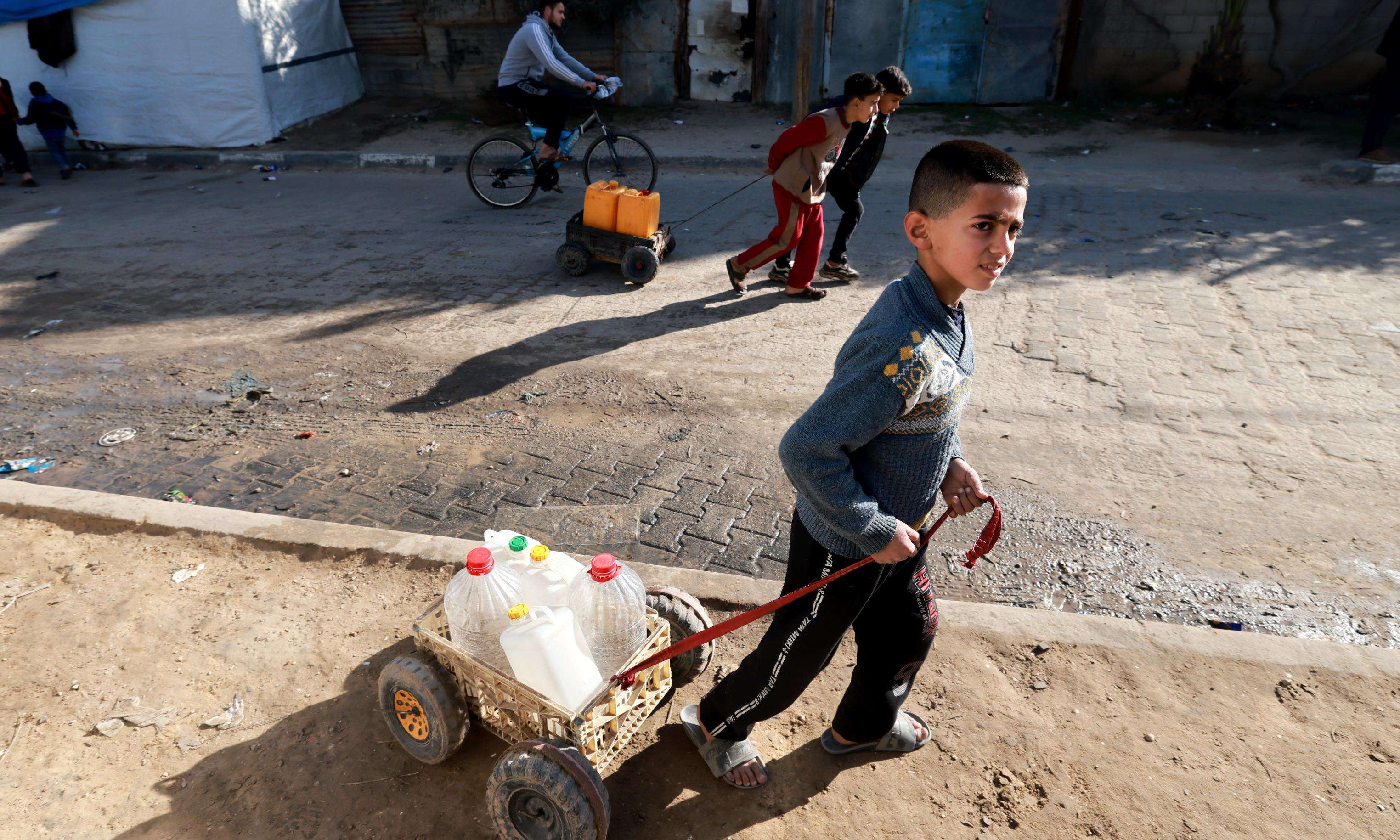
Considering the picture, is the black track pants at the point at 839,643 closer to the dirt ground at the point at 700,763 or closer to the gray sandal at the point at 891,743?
the gray sandal at the point at 891,743

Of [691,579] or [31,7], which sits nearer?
[691,579]

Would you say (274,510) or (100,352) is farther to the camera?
(100,352)

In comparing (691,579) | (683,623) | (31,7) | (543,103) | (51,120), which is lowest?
(691,579)

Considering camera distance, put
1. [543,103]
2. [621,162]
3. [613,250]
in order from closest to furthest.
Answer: [613,250] < [543,103] < [621,162]

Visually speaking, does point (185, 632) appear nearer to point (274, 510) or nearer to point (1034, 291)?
point (274, 510)

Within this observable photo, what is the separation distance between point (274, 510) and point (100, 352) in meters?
3.41

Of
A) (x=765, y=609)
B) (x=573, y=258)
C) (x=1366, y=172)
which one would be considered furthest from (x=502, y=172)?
(x=1366, y=172)

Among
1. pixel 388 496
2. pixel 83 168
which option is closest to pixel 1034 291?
pixel 388 496

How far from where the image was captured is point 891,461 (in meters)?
2.11

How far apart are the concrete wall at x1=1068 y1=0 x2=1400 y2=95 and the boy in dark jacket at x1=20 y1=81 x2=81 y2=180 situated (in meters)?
16.0

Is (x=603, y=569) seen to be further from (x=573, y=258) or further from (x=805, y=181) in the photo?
(x=573, y=258)

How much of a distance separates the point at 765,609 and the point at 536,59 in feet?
28.2

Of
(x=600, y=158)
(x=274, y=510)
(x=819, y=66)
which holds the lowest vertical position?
(x=274, y=510)

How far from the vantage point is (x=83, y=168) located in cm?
1328
